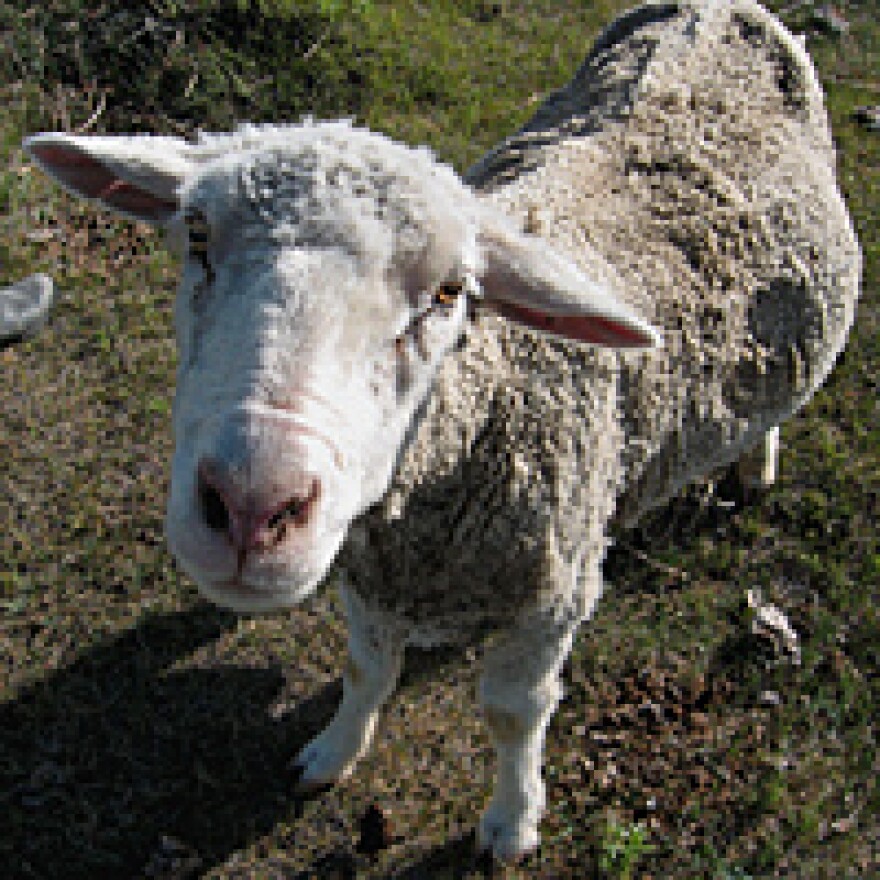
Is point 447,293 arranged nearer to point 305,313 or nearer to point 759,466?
point 305,313

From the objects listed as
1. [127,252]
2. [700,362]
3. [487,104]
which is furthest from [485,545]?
[487,104]

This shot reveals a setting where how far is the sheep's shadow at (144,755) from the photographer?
347 cm

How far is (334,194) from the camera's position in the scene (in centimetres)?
200

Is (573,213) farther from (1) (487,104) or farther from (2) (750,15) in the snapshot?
(1) (487,104)

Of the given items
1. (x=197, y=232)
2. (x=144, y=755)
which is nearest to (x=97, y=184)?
(x=197, y=232)

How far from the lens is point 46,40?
18.6 feet

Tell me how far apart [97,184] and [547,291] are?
4.18 ft

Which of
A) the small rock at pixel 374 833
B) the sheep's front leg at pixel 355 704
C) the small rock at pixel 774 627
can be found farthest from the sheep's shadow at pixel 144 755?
the small rock at pixel 774 627

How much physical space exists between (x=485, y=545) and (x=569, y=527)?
1.00ft

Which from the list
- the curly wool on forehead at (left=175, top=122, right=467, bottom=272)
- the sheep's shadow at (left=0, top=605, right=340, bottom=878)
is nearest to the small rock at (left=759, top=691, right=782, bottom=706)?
the sheep's shadow at (left=0, top=605, right=340, bottom=878)

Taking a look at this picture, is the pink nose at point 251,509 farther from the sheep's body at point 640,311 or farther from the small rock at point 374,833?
the small rock at point 374,833

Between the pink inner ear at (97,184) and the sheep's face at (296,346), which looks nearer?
the sheep's face at (296,346)

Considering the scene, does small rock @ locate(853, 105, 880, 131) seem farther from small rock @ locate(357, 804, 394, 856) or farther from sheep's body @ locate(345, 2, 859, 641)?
small rock @ locate(357, 804, 394, 856)

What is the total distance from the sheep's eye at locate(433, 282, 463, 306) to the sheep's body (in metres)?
0.34
